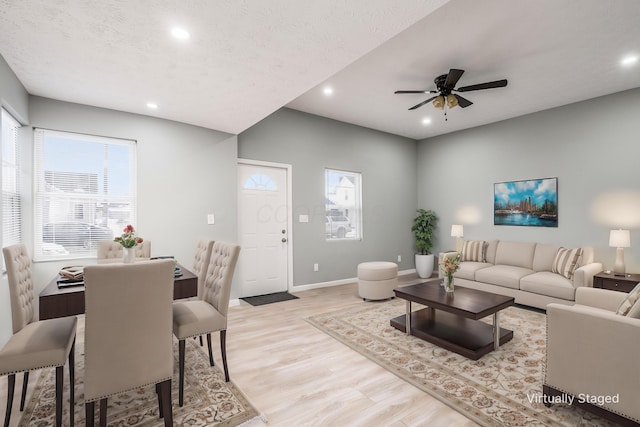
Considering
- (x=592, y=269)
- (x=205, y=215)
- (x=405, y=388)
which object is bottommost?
(x=405, y=388)

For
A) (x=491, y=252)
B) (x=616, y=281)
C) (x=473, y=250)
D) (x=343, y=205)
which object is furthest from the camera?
(x=343, y=205)

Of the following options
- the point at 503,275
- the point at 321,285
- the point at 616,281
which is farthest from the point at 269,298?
the point at 616,281

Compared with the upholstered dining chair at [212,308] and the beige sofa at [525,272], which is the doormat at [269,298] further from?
the beige sofa at [525,272]

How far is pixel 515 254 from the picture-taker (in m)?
4.90

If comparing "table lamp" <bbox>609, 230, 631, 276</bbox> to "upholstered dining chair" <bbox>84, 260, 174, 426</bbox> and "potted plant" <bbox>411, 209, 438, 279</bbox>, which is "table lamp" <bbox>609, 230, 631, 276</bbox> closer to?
"potted plant" <bbox>411, 209, 438, 279</bbox>

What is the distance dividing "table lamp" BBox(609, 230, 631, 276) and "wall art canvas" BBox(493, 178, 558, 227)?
2.99ft

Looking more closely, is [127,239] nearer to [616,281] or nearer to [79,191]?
[79,191]

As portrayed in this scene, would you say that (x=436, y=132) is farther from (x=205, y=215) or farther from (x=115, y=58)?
(x=115, y=58)

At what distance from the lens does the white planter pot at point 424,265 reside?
6.23 m

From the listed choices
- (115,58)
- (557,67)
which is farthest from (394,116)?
(115,58)

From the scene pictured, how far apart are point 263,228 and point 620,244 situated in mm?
4743

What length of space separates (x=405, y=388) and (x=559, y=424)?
0.91 meters

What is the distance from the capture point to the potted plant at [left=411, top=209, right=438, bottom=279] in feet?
20.5

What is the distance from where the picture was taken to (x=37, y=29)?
2061mm
